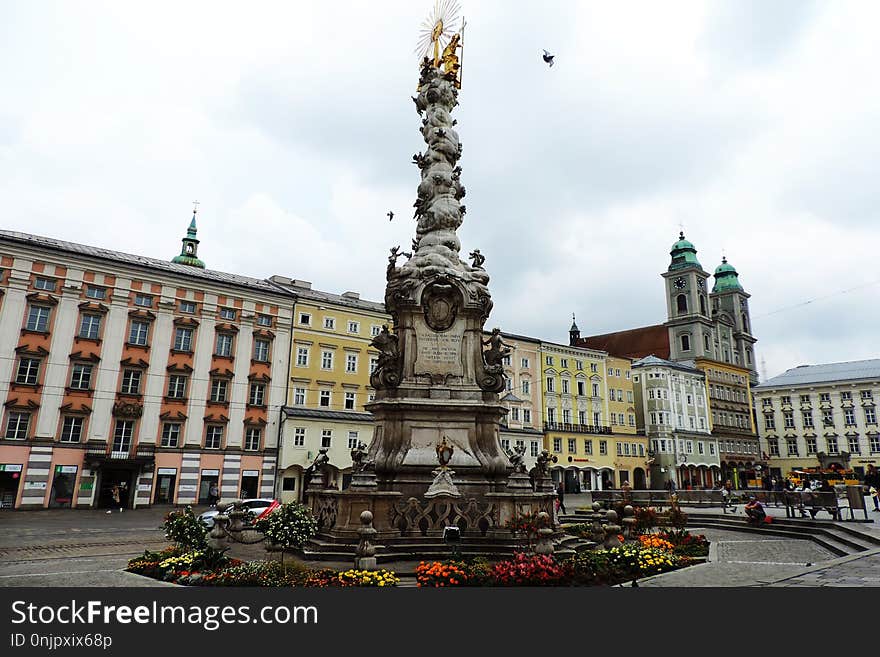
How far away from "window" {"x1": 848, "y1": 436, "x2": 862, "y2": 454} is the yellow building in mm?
67727

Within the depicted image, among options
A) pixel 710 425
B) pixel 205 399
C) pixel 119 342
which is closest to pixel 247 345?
pixel 205 399

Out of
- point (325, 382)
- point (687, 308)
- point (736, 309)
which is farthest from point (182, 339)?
point (736, 309)

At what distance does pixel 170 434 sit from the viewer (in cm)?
4025

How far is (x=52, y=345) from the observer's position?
37.2 meters

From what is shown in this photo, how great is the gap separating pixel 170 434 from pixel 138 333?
7.27m

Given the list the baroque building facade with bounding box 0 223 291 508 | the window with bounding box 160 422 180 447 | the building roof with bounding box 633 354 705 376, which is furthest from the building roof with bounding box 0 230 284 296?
the building roof with bounding box 633 354 705 376

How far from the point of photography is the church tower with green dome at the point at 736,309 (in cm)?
10350

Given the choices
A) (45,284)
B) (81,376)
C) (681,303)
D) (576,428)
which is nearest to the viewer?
(45,284)

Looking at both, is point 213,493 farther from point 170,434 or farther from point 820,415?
point 820,415

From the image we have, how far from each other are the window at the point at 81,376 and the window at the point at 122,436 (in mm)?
3136

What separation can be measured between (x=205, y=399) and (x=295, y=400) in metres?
6.72

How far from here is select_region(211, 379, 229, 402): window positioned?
4231 centimetres

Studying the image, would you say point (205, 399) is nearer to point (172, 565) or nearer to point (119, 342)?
point (119, 342)

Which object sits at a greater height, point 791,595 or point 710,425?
point 710,425
